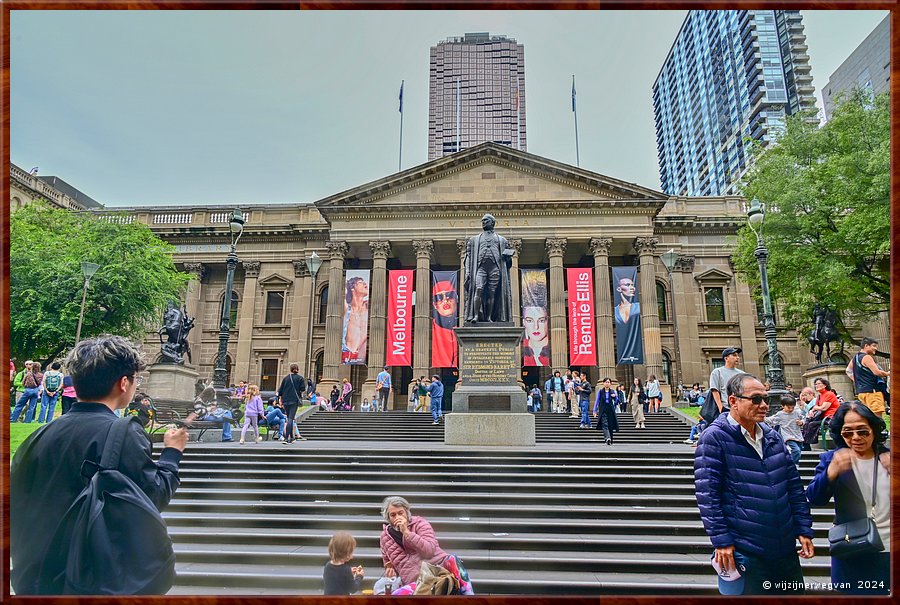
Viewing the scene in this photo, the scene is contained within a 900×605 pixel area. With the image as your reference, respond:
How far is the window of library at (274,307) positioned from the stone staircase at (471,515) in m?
25.9

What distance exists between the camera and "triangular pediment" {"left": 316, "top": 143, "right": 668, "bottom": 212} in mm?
31500

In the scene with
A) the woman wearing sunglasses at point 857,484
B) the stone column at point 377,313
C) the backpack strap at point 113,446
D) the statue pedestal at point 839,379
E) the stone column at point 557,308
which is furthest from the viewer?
the stone column at point 557,308

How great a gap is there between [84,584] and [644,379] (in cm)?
3058

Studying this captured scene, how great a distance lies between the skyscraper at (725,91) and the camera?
7300 centimetres

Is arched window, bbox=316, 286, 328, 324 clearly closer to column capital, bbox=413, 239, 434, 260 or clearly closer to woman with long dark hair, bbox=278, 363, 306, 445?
column capital, bbox=413, 239, 434, 260

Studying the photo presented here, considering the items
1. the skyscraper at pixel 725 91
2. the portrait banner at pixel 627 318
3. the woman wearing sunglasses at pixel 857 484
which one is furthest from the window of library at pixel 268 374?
the skyscraper at pixel 725 91

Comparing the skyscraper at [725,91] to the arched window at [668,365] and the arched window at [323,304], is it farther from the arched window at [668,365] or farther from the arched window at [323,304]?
the arched window at [323,304]

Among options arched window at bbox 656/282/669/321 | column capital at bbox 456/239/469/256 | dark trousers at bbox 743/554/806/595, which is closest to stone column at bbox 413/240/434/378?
column capital at bbox 456/239/469/256

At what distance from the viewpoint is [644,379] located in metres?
30.0

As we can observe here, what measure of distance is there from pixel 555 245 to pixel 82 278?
75.0 feet

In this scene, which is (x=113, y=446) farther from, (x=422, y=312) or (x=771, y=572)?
(x=422, y=312)

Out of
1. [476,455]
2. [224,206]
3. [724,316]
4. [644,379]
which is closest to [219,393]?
[476,455]

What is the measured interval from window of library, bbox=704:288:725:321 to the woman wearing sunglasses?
110 ft

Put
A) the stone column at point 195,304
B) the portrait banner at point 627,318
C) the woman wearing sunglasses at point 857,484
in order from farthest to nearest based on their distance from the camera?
the stone column at point 195,304 < the portrait banner at point 627,318 < the woman wearing sunglasses at point 857,484
